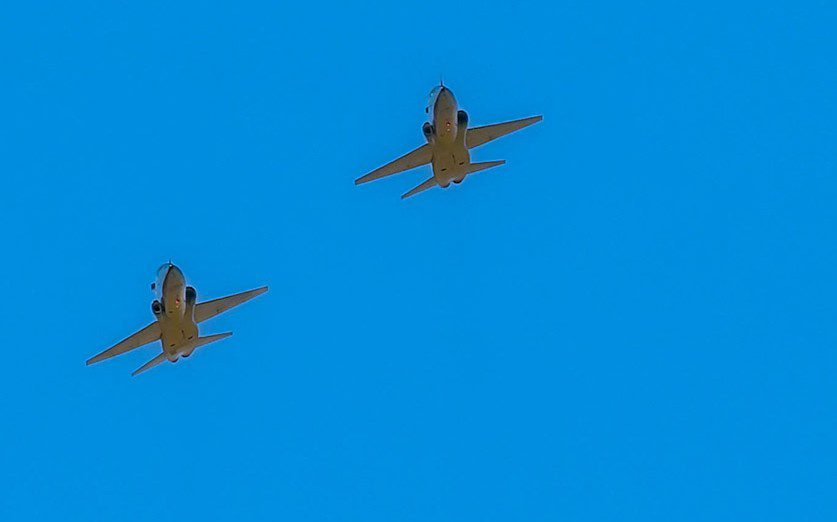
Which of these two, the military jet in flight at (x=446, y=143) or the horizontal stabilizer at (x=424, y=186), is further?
the horizontal stabilizer at (x=424, y=186)

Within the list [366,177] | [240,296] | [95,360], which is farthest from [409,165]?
[95,360]

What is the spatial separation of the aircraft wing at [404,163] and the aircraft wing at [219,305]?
7.38 metres

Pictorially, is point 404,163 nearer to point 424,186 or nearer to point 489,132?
point 424,186

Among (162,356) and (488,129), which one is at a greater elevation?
(488,129)

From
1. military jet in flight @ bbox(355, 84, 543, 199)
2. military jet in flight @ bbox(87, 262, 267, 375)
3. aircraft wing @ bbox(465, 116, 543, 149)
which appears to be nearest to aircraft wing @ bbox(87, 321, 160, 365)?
military jet in flight @ bbox(87, 262, 267, 375)

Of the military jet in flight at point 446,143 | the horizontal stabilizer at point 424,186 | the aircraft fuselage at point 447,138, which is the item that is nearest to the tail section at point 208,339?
the military jet in flight at point 446,143

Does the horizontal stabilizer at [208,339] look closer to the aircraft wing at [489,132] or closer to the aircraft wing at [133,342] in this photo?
the aircraft wing at [133,342]

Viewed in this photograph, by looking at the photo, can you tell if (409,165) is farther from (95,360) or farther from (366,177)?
(95,360)

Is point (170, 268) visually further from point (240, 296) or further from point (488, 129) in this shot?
point (488, 129)

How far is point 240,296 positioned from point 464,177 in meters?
12.0

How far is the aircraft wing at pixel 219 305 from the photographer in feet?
381

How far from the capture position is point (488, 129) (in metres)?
117

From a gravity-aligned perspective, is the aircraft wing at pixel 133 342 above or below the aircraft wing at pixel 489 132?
below

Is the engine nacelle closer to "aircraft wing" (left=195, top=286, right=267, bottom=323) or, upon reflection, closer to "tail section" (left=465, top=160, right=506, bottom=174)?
"tail section" (left=465, top=160, right=506, bottom=174)
